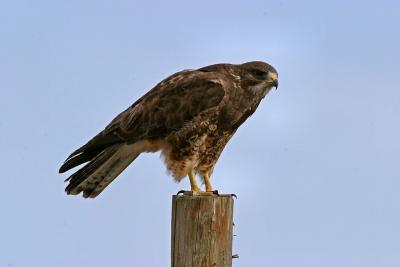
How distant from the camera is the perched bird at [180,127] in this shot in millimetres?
9102

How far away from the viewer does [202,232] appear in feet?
20.9

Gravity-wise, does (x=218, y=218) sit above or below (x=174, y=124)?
below

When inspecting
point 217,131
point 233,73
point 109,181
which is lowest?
point 109,181

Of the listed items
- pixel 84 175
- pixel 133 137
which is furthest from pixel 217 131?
pixel 84 175

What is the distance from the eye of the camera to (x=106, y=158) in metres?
9.22

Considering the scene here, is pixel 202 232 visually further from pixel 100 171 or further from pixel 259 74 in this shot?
pixel 259 74

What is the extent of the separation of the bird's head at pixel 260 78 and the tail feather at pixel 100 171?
1.49m

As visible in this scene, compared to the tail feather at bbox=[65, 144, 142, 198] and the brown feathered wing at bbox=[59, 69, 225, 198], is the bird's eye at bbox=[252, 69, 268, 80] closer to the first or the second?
the brown feathered wing at bbox=[59, 69, 225, 198]

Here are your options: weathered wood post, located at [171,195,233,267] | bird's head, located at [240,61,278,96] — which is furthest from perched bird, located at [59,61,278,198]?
weathered wood post, located at [171,195,233,267]

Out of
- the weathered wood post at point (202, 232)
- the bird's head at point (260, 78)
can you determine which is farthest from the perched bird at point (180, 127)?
the weathered wood post at point (202, 232)

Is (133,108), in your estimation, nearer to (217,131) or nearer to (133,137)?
(133,137)

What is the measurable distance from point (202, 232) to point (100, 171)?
9.96ft

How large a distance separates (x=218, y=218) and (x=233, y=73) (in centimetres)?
340

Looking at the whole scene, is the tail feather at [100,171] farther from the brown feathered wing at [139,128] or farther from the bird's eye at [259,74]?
the bird's eye at [259,74]
